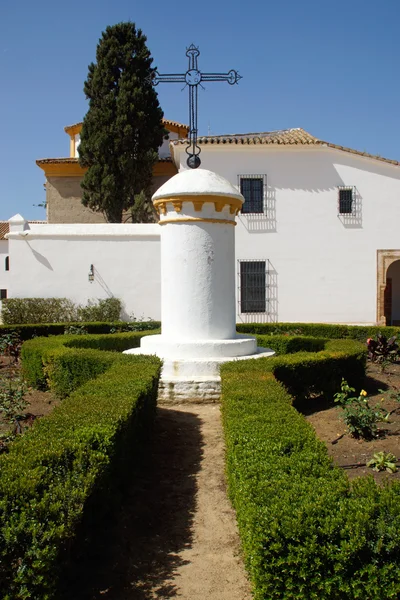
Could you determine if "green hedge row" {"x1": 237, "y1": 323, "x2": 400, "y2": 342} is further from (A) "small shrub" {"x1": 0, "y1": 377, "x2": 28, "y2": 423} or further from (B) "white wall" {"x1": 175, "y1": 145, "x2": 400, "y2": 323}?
(A) "small shrub" {"x1": 0, "y1": 377, "x2": 28, "y2": 423}

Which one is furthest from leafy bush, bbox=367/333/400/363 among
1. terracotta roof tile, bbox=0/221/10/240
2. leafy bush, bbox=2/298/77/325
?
terracotta roof tile, bbox=0/221/10/240

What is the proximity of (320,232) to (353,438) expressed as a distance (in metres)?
14.7

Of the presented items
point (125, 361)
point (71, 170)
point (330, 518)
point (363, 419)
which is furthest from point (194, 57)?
point (71, 170)

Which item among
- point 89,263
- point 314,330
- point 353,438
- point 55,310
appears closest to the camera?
point 353,438

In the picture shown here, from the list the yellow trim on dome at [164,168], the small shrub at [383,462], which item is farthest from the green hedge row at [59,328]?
the yellow trim on dome at [164,168]

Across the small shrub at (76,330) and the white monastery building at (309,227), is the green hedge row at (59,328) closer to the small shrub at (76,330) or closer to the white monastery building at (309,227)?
the small shrub at (76,330)

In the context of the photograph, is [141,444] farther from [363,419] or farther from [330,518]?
[330,518]

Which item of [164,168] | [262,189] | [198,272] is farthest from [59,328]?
[164,168]

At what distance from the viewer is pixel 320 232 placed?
19.9 metres

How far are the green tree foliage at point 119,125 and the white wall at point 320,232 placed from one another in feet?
14.4

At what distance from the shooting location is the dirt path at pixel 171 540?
3.33m

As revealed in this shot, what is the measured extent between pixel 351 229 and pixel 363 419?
15.0 meters

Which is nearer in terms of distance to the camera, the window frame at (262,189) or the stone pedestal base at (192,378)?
the stone pedestal base at (192,378)

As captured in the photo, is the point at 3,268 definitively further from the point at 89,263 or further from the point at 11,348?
the point at 11,348
